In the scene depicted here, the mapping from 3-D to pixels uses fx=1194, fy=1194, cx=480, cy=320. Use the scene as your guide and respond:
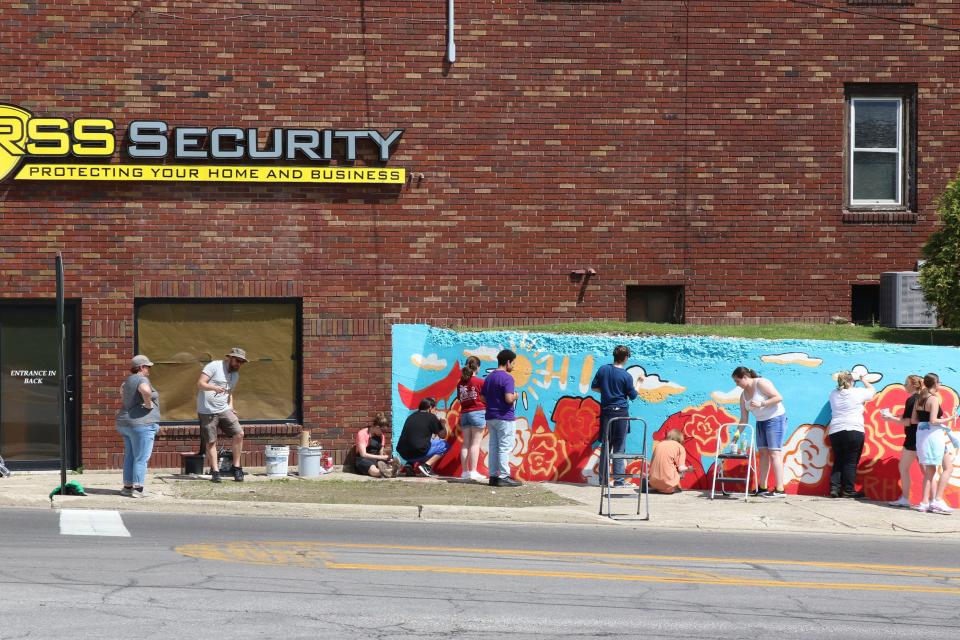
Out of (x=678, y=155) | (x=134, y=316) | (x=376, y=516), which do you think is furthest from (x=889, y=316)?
(x=134, y=316)

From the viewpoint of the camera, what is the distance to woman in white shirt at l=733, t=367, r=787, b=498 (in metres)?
13.8

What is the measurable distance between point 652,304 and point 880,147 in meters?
4.03

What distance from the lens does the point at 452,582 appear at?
8938 millimetres

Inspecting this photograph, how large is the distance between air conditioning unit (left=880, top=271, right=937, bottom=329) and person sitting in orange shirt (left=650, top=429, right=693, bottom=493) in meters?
4.31

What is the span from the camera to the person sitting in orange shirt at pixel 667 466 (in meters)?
14.0

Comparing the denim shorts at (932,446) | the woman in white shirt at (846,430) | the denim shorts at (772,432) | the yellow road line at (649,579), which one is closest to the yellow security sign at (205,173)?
the denim shorts at (772,432)

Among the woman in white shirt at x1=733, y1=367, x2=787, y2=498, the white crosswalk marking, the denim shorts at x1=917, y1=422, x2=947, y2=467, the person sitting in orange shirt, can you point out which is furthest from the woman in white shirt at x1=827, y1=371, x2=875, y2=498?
the white crosswalk marking

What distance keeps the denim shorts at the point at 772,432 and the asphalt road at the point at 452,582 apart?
6.69ft

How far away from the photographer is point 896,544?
11.6 meters

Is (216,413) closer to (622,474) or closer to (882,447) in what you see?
(622,474)

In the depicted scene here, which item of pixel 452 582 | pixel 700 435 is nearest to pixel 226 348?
pixel 700 435

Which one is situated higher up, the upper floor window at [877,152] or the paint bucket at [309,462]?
the upper floor window at [877,152]

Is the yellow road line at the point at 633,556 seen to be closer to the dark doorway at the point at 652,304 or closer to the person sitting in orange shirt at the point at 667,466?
the person sitting in orange shirt at the point at 667,466

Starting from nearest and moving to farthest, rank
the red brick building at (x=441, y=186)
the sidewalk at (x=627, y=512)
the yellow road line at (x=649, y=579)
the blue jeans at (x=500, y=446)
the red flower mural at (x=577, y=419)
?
the yellow road line at (x=649, y=579)
the sidewalk at (x=627, y=512)
the blue jeans at (x=500, y=446)
the red flower mural at (x=577, y=419)
the red brick building at (x=441, y=186)
